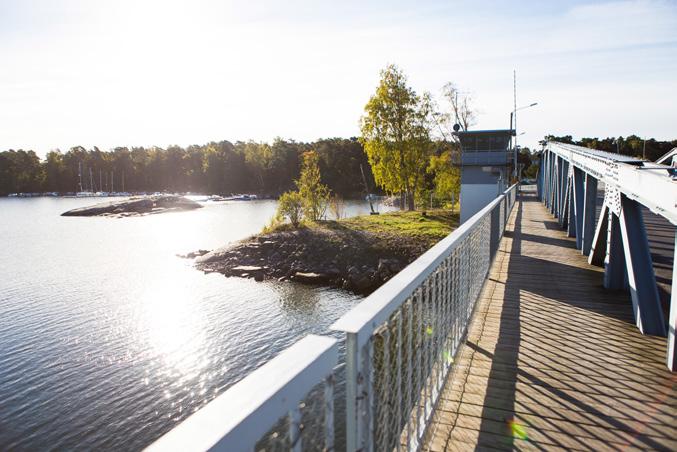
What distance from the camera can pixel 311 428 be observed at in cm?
153

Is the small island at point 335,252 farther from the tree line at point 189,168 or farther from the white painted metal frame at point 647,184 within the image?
the tree line at point 189,168

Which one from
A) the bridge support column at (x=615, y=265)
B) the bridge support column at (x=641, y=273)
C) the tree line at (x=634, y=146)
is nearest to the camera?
the bridge support column at (x=641, y=273)

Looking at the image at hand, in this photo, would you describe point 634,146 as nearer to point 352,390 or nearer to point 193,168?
point 352,390

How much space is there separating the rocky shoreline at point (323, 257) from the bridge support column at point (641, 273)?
16.3 meters

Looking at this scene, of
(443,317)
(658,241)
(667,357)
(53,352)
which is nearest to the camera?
(443,317)

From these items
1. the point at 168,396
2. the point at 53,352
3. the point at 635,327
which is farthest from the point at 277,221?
the point at 635,327

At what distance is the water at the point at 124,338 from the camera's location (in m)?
10.6

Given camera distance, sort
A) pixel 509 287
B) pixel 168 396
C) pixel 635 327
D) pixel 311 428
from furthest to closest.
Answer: pixel 168 396 → pixel 509 287 → pixel 635 327 → pixel 311 428

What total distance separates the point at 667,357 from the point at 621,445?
157cm

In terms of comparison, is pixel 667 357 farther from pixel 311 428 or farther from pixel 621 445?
pixel 311 428

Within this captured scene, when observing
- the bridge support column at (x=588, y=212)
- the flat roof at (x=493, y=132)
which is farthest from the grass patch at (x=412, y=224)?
the bridge support column at (x=588, y=212)

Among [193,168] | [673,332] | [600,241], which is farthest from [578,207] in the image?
[193,168]

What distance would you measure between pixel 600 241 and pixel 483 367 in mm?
4706

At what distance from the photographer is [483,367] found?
3.91 meters
